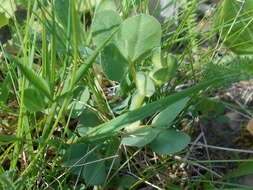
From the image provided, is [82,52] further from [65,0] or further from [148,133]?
[148,133]

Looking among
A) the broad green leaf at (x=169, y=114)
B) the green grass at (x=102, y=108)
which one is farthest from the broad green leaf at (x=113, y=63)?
the broad green leaf at (x=169, y=114)

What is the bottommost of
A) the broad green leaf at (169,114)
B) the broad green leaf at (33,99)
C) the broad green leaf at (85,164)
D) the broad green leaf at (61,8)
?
the broad green leaf at (85,164)

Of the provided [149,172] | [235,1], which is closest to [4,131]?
[149,172]

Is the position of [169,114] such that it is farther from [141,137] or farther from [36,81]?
[36,81]

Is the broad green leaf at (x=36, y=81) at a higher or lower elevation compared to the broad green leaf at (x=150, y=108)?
higher

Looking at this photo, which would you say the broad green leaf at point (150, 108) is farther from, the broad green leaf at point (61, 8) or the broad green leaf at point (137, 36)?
the broad green leaf at point (61, 8)

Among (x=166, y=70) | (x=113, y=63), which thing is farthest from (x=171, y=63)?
(x=113, y=63)

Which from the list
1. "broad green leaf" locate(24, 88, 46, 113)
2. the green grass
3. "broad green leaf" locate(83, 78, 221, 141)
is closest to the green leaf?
the green grass

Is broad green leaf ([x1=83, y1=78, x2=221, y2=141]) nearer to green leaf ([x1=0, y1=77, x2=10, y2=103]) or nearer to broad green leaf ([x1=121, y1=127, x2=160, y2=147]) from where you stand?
broad green leaf ([x1=121, y1=127, x2=160, y2=147])
